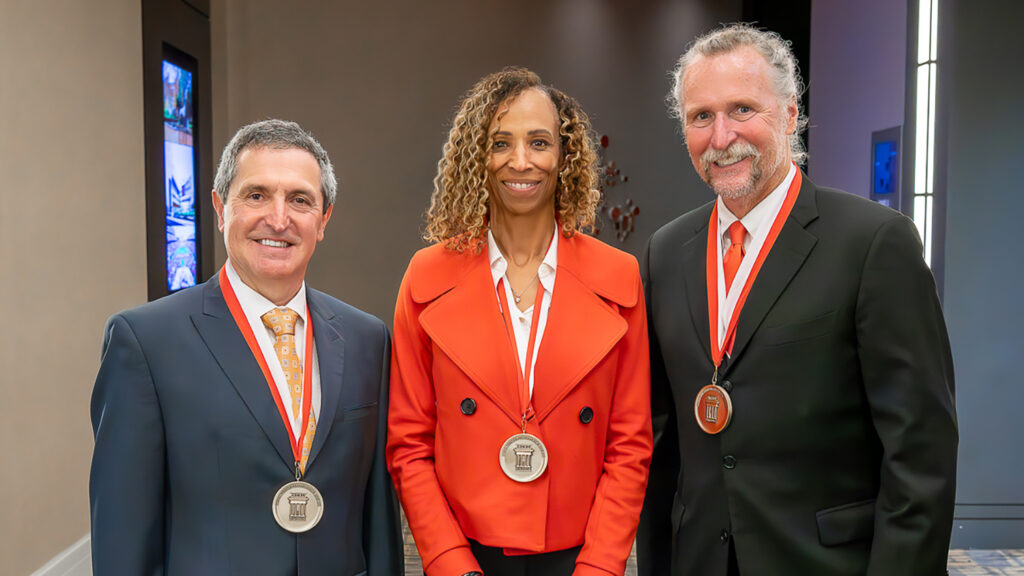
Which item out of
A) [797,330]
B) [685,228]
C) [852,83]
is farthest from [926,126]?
[797,330]

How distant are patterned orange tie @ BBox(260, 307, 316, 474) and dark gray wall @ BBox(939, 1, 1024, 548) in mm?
3739

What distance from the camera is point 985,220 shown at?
407 centimetres

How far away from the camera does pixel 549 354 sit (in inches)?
67.9

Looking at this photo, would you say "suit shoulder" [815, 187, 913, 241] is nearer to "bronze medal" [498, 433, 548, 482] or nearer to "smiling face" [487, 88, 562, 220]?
"smiling face" [487, 88, 562, 220]

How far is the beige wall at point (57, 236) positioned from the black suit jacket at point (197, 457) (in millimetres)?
2220

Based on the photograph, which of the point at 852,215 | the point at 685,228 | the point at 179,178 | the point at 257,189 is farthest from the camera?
the point at 179,178

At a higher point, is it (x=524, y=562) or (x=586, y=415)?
(x=586, y=415)

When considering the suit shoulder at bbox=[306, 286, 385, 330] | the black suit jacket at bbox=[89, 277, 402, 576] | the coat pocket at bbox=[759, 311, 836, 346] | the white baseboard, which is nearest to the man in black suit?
the coat pocket at bbox=[759, 311, 836, 346]

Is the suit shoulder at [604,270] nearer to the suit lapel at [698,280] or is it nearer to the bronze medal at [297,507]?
the suit lapel at [698,280]

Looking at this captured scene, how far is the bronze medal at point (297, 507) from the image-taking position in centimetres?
146

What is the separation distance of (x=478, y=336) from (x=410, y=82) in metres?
5.01

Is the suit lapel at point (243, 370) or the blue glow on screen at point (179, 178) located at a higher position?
the blue glow on screen at point (179, 178)

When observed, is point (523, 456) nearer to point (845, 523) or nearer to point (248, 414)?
point (248, 414)

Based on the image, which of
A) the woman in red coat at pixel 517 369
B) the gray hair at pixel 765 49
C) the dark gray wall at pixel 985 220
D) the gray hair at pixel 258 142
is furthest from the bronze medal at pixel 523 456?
the dark gray wall at pixel 985 220
